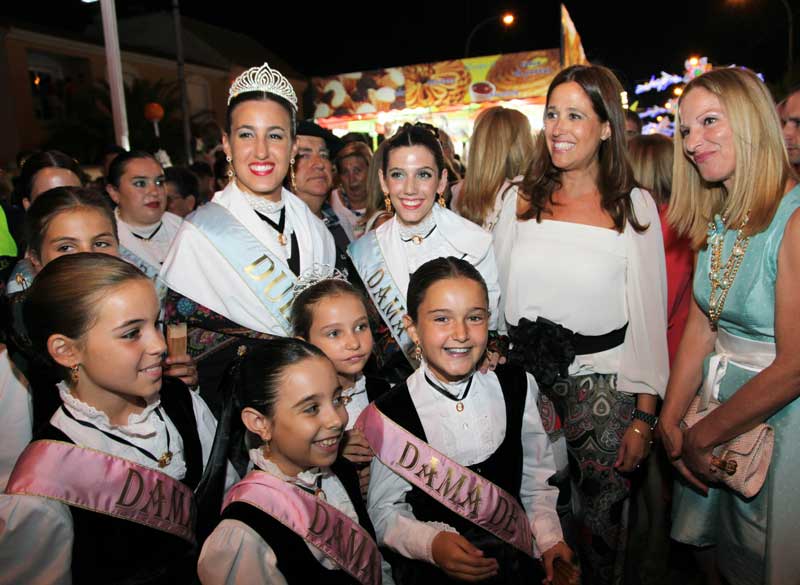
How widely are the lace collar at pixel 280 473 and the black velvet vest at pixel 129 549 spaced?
30cm

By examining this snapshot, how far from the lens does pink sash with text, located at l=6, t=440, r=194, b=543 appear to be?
151cm

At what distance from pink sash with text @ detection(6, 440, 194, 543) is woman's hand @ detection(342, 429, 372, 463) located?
525mm

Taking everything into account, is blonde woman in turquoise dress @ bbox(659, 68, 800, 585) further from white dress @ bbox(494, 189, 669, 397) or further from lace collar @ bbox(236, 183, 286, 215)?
lace collar @ bbox(236, 183, 286, 215)

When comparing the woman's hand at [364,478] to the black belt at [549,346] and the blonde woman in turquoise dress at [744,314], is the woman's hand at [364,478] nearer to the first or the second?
the black belt at [549,346]

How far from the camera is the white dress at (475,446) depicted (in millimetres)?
1920

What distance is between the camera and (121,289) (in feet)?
5.40

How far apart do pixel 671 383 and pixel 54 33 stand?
18852 millimetres

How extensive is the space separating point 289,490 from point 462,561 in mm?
531

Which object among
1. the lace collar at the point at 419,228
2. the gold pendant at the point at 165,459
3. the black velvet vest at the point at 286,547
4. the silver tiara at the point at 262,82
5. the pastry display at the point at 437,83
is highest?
the pastry display at the point at 437,83

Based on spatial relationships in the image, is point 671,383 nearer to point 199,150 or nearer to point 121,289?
point 121,289

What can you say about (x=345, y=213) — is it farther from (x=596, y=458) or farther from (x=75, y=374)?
(x=75, y=374)

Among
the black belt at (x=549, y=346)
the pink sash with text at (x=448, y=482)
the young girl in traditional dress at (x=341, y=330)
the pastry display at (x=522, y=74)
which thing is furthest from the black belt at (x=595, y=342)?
the pastry display at (x=522, y=74)

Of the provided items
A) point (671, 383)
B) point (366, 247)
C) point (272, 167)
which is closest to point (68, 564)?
point (272, 167)

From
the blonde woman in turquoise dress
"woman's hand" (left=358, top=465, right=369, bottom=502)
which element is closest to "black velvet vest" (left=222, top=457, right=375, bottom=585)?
"woman's hand" (left=358, top=465, right=369, bottom=502)
